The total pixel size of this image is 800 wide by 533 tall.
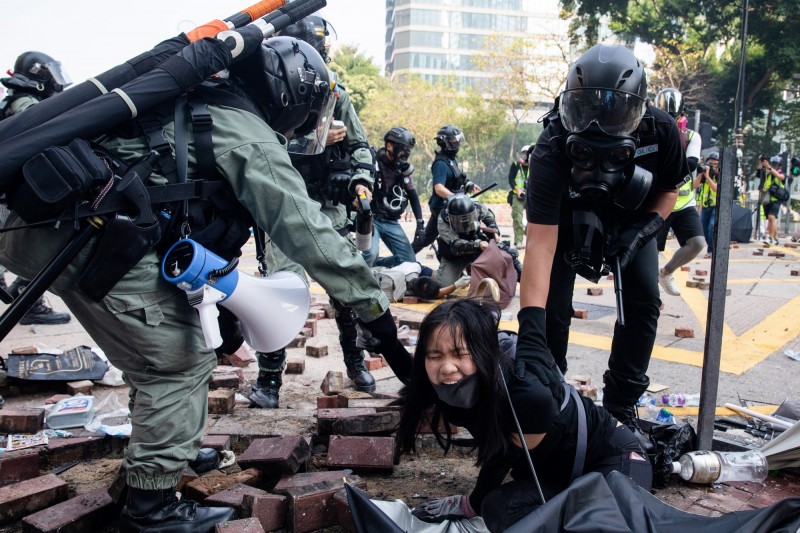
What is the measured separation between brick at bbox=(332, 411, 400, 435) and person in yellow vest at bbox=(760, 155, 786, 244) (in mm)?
15154

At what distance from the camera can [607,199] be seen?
2930 mm

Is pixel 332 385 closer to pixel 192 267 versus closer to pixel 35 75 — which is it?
pixel 192 267

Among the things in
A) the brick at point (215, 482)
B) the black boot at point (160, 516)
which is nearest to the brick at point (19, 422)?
the brick at point (215, 482)

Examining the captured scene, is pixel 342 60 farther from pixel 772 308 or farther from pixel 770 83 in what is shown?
pixel 772 308

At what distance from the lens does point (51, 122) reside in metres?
2.16

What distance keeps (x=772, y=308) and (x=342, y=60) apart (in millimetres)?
50447

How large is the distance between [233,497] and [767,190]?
1645 cm

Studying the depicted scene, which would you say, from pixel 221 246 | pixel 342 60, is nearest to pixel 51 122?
pixel 221 246

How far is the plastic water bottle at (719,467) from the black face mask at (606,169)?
1119 millimetres

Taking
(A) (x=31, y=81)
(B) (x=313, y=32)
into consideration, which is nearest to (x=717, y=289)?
(B) (x=313, y=32)

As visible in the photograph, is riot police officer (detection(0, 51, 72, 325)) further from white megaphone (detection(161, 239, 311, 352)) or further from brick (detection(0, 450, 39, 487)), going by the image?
white megaphone (detection(161, 239, 311, 352))

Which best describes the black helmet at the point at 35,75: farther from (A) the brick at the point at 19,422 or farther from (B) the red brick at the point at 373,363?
(B) the red brick at the point at 373,363

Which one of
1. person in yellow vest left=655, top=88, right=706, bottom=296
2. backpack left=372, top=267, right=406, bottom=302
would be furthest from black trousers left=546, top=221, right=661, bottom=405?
backpack left=372, top=267, right=406, bottom=302

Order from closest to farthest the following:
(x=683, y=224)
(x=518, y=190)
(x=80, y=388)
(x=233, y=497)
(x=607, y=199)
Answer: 1. (x=233, y=497)
2. (x=607, y=199)
3. (x=80, y=388)
4. (x=683, y=224)
5. (x=518, y=190)
